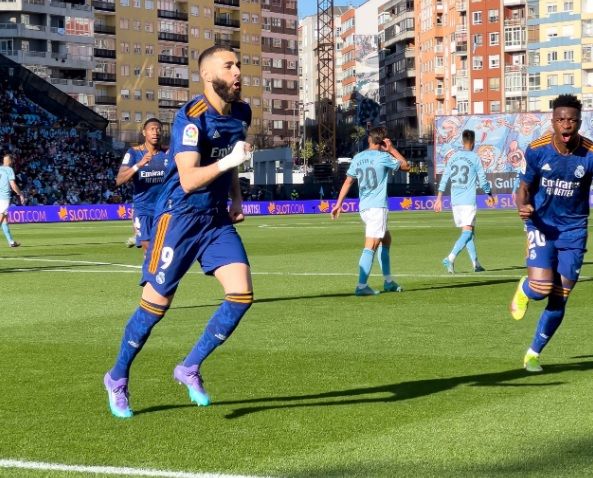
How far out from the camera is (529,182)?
9.90 m

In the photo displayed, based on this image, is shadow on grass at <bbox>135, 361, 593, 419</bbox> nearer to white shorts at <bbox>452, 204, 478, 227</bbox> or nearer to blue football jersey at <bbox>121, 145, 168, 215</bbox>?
blue football jersey at <bbox>121, 145, 168, 215</bbox>

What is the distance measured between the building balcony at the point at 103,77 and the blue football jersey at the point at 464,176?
129112 millimetres

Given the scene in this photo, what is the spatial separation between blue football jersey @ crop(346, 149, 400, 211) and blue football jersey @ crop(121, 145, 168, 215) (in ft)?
9.41

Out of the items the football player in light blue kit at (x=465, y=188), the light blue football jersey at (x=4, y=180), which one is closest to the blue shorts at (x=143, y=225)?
the football player in light blue kit at (x=465, y=188)

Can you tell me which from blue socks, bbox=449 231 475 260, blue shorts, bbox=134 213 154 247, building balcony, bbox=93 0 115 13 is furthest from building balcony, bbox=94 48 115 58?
blue shorts, bbox=134 213 154 247

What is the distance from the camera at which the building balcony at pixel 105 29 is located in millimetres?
147875

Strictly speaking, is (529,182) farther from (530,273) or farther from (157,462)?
(157,462)

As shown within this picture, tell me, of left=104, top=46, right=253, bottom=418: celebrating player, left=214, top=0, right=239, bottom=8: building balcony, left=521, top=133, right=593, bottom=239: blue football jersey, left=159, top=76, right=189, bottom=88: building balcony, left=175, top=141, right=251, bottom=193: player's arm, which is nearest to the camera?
left=175, top=141, right=251, bottom=193: player's arm

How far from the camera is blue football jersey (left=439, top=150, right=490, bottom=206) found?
21172 mm

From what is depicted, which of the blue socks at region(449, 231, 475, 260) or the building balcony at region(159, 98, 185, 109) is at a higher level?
the building balcony at region(159, 98, 185, 109)

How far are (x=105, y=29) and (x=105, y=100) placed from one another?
8501mm

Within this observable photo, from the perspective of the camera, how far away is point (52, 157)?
3051 inches

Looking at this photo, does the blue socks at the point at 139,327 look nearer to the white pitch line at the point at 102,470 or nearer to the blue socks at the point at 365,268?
the white pitch line at the point at 102,470

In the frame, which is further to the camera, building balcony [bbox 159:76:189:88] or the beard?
building balcony [bbox 159:76:189:88]
